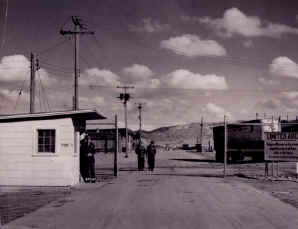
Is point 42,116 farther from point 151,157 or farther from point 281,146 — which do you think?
point 281,146

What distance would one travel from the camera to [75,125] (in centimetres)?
1691

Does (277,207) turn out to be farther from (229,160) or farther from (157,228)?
(229,160)

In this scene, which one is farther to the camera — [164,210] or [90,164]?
[90,164]

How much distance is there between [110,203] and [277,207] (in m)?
4.05

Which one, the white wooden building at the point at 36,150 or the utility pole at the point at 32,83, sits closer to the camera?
the white wooden building at the point at 36,150

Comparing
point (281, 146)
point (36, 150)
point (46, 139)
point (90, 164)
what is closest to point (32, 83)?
point (90, 164)

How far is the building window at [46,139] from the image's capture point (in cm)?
1609

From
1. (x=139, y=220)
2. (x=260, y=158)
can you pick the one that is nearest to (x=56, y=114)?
(x=139, y=220)

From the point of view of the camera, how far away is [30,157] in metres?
16.0

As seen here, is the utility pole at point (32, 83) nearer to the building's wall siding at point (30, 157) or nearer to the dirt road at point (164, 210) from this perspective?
the building's wall siding at point (30, 157)

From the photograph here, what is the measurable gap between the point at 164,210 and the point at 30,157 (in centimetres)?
748

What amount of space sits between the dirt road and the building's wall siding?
6.76 ft

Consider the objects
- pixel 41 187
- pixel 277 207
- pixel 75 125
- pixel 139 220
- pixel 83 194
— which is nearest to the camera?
pixel 139 220

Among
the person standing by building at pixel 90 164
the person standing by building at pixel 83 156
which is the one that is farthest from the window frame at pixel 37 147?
the person standing by building at pixel 83 156
